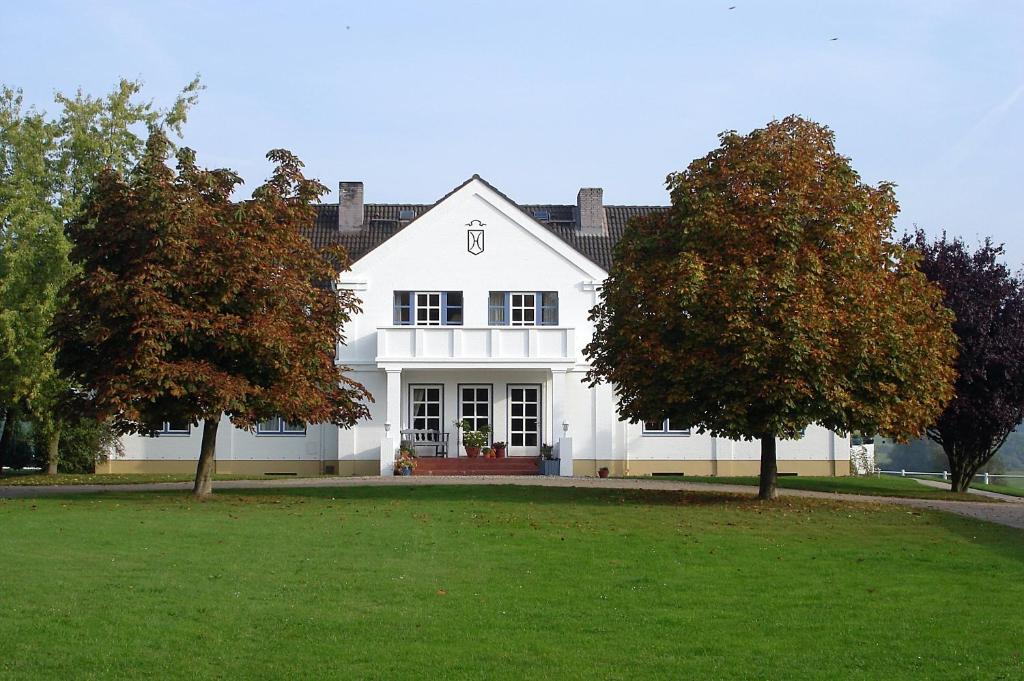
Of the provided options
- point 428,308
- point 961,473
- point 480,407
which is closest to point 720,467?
point 480,407

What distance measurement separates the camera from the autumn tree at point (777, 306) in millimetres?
23406

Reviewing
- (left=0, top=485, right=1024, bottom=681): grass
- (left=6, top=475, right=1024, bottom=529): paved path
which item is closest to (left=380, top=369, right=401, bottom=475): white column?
(left=6, top=475, right=1024, bottom=529): paved path

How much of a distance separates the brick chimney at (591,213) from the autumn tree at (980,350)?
15641 mm

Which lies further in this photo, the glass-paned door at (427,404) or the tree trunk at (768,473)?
the glass-paned door at (427,404)

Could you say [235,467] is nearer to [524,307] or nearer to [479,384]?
[479,384]

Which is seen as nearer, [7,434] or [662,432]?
[7,434]

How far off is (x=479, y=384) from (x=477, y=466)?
145 inches

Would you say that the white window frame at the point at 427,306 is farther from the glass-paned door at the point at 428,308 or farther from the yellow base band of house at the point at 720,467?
the yellow base band of house at the point at 720,467

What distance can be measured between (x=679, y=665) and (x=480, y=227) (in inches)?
1313

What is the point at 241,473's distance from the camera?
138 feet

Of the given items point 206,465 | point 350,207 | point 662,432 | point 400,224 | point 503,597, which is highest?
point 350,207

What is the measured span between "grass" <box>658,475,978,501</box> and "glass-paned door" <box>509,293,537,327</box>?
877 centimetres

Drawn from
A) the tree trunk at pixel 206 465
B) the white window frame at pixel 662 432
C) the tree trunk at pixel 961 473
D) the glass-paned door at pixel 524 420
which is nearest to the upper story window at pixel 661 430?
the white window frame at pixel 662 432

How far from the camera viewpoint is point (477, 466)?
129 feet
